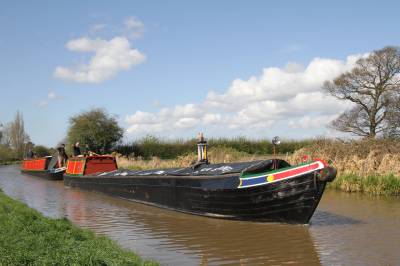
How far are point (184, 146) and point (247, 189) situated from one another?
2910cm

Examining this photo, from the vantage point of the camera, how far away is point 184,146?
1545 inches

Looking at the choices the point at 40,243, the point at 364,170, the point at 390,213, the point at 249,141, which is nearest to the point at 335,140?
the point at 364,170

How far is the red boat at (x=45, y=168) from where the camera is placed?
2609 cm

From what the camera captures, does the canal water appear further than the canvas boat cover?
No

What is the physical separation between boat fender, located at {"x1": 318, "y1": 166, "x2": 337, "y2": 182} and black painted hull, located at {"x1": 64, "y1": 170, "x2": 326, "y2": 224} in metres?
0.15

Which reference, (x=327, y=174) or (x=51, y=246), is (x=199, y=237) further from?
(x=51, y=246)

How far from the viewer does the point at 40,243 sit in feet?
22.8

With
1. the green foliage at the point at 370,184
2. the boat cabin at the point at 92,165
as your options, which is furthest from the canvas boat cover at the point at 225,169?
the boat cabin at the point at 92,165

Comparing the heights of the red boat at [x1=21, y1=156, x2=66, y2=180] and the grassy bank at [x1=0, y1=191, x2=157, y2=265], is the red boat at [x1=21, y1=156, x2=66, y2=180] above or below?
above

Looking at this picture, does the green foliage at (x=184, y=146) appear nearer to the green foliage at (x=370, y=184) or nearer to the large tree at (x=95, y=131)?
the large tree at (x=95, y=131)

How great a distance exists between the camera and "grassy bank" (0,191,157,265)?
5.89m

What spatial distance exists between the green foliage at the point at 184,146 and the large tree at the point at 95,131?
3.93 ft

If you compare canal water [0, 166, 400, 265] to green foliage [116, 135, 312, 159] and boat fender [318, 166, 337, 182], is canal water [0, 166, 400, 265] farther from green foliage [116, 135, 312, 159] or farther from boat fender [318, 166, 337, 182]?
green foliage [116, 135, 312, 159]

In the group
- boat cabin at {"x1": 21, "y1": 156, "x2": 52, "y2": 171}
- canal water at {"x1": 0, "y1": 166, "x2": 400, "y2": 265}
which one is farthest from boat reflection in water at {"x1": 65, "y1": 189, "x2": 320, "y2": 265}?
boat cabin at {"x1": 21, "y1": 156, "x2": 52, "y2": 171}
